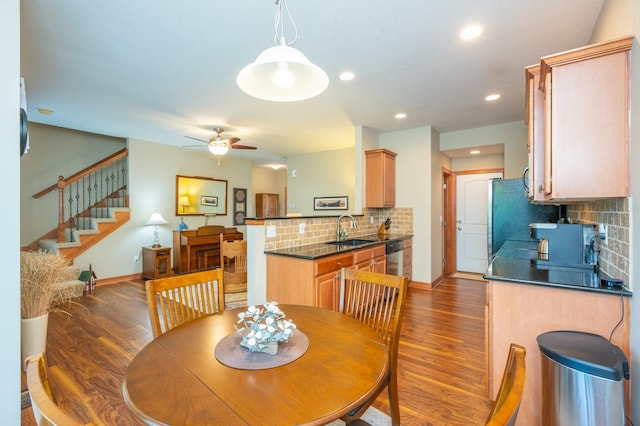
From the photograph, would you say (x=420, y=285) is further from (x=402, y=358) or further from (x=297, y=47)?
(x=297, y=47)

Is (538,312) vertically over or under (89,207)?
under

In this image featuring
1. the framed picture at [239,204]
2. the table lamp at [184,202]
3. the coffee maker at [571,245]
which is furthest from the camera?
the framed picture at [239,204]

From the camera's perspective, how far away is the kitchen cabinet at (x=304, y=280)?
2955 mm

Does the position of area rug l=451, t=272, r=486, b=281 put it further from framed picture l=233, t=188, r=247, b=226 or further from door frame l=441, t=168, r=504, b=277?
framed picture l=233, t=188, r=247, b=226

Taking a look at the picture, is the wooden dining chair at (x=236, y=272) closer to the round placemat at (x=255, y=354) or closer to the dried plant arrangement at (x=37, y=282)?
the dried plant arrangement at (x=37, y=282)

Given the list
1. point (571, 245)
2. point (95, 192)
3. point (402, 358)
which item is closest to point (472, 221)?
point (571, 245)

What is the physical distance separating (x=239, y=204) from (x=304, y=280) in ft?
16.0

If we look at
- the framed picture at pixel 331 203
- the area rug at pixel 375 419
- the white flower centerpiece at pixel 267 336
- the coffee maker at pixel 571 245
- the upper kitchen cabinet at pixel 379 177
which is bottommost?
the area rug at pixel 375 419

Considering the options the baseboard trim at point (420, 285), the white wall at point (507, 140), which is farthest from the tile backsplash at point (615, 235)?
the baseboard trim at point (420, 285)

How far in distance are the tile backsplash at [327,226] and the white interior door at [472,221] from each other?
5.43 ft

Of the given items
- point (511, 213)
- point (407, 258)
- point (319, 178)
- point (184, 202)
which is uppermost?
point (319, 178)

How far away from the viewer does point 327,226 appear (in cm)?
406

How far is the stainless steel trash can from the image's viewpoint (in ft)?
3.87
